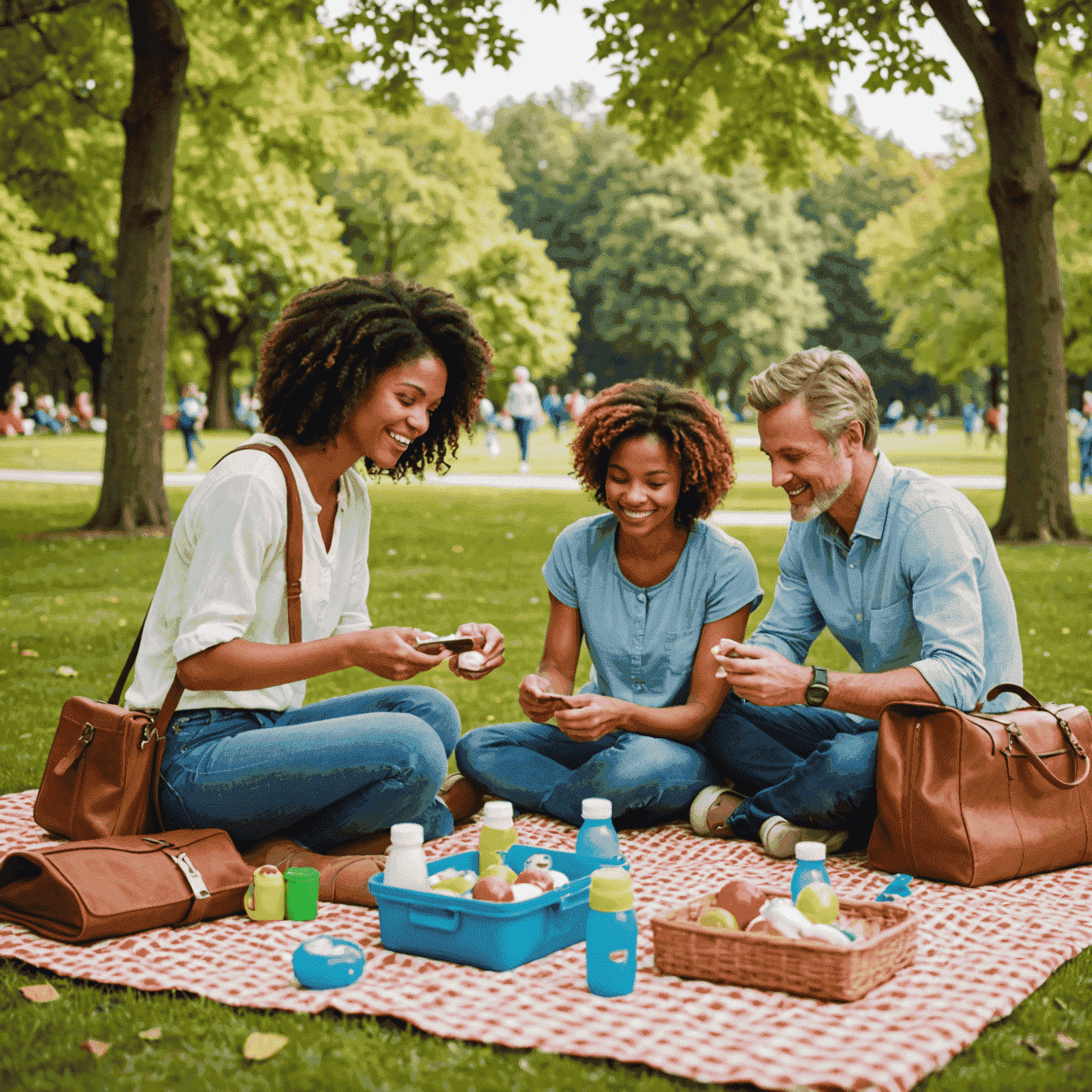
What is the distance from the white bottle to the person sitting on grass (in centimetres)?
42

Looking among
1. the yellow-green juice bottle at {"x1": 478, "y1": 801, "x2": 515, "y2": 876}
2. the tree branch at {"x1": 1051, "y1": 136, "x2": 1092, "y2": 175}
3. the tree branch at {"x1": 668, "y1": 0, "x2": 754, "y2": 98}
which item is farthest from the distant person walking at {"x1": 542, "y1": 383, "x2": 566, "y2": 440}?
the yellow-green juice bottle at {"x1": 478, "y1": 801, "x2": 515, "y2": 876}

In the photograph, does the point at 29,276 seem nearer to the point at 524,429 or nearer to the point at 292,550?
the point at 524,429

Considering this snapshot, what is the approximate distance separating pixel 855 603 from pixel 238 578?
79.5 inches

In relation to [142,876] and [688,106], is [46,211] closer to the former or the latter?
[688,106]

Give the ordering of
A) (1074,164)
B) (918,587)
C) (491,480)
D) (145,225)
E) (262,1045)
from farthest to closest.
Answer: (491,480), (1074,164), (145,225), (918,587), (262,1045)

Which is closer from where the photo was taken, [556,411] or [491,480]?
[491,480]

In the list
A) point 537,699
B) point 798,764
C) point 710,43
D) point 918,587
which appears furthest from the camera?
point 710,43

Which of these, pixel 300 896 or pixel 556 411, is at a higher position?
pixel 556 411

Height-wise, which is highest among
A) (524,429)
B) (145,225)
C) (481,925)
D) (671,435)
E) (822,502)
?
(145,225)

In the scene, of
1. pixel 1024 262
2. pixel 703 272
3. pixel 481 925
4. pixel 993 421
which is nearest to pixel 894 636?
pixel 481 925

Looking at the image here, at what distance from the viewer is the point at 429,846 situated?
4508 mm

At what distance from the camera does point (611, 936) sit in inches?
124

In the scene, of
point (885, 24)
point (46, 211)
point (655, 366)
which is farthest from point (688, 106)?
Result: point (655, 366)

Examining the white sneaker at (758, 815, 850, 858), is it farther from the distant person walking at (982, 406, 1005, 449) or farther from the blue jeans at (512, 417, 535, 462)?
the distant person walking at (982, 406, 1005, 449)
